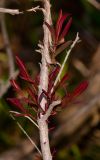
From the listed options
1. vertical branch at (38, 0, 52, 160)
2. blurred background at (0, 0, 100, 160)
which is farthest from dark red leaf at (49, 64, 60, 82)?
blurred background at (0, 0, 100, 160)

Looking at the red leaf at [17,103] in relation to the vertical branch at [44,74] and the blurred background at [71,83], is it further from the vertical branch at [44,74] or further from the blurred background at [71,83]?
the blurred background at [71,83]

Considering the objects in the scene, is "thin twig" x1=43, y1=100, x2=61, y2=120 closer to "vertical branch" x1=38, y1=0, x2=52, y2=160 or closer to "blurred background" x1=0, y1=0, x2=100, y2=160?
"vertical branch" x1=38, y1=0, x2=52, y2=160

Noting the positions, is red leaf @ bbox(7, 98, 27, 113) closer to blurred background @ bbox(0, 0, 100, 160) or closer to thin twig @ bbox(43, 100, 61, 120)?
thin twig @ bbox(43, 100, 61, 120)

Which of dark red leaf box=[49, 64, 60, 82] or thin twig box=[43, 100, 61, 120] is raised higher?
dark red leaf box=[49, 64, 60, 82]

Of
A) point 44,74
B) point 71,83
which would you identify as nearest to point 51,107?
point 44,74

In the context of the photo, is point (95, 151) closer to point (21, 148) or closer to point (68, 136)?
point (68, 136)

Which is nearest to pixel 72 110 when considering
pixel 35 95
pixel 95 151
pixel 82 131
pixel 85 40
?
pixel 82 131

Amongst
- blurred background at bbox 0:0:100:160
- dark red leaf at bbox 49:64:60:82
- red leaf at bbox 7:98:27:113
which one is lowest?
blurred background at bbox 0:0:100:160

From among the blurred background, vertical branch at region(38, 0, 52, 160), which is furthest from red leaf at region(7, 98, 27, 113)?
the blurred background

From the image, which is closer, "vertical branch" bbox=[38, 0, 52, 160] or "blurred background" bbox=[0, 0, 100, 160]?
"vertical branch" bbox=[38, 0, 52, 160]
